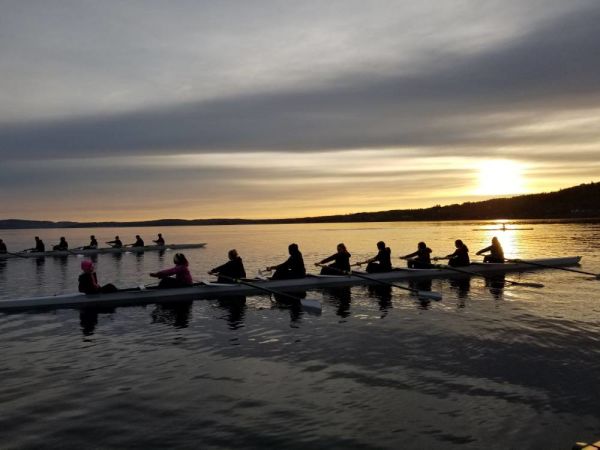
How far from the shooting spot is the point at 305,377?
10531 mm

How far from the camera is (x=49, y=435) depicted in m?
7.92

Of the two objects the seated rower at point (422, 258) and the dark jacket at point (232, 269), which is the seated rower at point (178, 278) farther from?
the seated rower at point (422, 258)

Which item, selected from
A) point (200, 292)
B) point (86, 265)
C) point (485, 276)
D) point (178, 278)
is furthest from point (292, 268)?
point (485, 276)

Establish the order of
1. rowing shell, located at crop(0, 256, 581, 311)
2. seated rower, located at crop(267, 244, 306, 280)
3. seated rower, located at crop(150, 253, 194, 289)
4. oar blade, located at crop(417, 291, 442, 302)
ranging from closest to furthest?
rowing shell, located at crop(0, 256, 581, 311) < oar blade, located at crop(417, 291, 442, 302) < seated rower, located at crop(150, 253, 194, 289) < seated rower, located at crop(267, 244, 306, 280)

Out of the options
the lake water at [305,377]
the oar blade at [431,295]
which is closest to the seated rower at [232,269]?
the lake water at [305,377]

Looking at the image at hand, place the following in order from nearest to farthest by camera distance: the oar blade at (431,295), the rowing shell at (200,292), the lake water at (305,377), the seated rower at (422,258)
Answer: the lake water at (305,377) → the rowing shell at (200,292) → the oar blade at (431,295) → the seated rower at (422,258)

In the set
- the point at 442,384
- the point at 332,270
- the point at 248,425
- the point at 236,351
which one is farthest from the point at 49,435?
the point at 332,270

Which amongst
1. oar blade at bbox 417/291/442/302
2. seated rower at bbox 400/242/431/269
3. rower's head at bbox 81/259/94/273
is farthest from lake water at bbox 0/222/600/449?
seated rower at bbox 400/242/431/269

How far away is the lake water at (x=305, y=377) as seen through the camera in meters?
7.87

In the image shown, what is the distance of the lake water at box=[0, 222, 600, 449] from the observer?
310 inches

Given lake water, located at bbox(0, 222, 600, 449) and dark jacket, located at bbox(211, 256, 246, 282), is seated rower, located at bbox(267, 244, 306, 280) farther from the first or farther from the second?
lake water, located at bbox(0, 222, 600, 449)

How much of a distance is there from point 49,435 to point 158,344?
5771 mm

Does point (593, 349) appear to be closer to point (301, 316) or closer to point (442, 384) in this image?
point (442, 384)

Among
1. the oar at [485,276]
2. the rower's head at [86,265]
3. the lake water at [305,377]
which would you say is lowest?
the lake water at [305,377]
